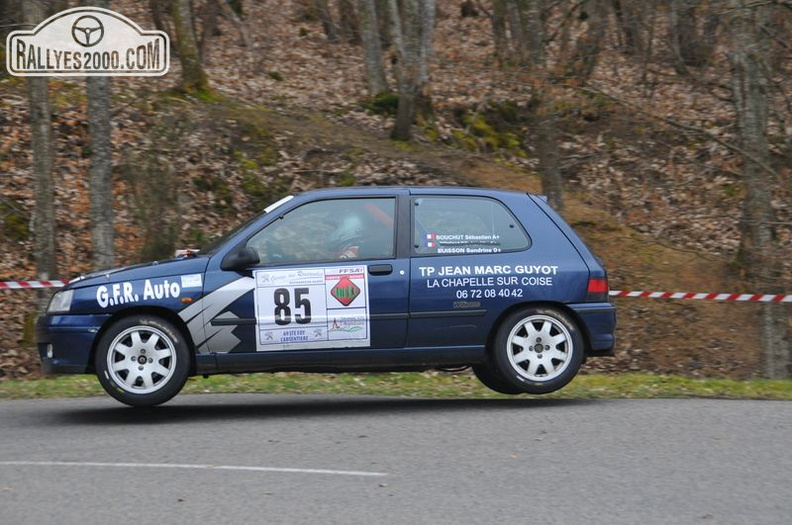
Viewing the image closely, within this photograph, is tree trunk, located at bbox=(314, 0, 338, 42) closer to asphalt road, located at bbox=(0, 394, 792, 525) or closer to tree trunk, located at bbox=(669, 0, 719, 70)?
tree trunk, located at bbox=(669, 0, 719, 70)

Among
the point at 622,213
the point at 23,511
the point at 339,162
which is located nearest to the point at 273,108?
the point at 339,162

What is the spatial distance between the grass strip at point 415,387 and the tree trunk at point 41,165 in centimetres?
372

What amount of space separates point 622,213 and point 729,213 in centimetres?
238

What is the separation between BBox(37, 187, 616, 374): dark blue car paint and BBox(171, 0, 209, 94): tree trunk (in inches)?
554

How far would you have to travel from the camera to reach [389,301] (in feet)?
30.9

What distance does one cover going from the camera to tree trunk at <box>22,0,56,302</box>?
15.2m

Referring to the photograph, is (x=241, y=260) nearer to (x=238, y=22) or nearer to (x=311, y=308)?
(x=311, y=308)

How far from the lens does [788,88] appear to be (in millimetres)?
21797

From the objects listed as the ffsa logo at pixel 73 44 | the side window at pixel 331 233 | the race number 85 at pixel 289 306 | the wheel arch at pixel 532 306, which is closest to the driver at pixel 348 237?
the side window at pixel 331 233

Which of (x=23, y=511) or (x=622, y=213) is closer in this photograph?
(x=23, y=511)

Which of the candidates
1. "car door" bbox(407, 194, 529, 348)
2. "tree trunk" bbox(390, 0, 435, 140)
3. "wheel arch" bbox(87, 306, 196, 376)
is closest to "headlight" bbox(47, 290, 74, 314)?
"wheel arch" bbox(87, 306, 196, 376)

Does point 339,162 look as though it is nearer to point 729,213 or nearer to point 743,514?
point 729,213

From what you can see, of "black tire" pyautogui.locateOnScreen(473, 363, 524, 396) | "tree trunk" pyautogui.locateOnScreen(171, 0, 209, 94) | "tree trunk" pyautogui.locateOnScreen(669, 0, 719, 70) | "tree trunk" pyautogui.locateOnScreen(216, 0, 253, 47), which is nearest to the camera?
"black tire" pyautogui.locateOnScreen(473, 363, 524, 396)

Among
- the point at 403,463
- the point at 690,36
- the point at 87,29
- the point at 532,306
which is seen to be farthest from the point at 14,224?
the point at 403,463
